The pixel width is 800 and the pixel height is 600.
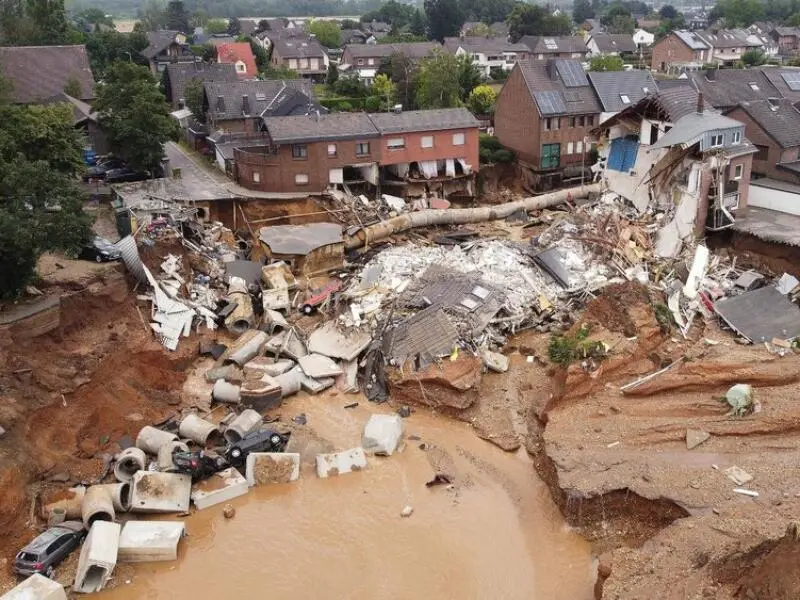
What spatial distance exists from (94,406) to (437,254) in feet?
56.1

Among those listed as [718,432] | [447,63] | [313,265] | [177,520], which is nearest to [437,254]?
[313,265]

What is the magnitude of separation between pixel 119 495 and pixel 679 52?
92.1 meters

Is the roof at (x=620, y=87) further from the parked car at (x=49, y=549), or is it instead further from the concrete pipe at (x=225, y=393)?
the parked car at (x=49, y=549)

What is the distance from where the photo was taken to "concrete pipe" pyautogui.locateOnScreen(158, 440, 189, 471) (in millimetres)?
21641

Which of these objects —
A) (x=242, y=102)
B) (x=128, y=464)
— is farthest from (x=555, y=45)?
(x=128, y=464)

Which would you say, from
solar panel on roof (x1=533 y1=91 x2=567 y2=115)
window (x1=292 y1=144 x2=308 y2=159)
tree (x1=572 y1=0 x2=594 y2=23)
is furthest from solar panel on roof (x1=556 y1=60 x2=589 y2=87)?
tree (x1=572 y1=0 x2=594 y2=23)

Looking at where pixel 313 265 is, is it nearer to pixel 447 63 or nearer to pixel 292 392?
pixel 292 392

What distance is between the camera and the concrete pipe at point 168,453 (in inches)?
852

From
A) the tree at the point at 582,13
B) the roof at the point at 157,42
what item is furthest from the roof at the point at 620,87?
the tree at the point at 582,13

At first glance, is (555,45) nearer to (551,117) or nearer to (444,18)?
(444,18)

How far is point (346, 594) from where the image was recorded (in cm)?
1789

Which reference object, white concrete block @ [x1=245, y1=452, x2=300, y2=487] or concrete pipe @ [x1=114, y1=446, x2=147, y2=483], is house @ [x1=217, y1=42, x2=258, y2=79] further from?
white concrete block @ [x1=245, y1=452, x2=300, y2=487]

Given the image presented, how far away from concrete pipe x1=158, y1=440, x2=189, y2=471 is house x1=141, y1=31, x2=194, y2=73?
71.9 meters

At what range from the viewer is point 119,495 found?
20344 mm
